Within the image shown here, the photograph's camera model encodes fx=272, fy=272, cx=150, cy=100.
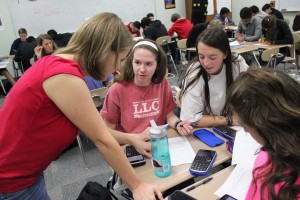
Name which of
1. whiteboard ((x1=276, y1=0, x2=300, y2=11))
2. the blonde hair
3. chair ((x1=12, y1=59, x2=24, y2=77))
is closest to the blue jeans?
the blonde hair

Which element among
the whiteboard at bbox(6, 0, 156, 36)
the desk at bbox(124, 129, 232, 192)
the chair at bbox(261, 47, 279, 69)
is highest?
the whiteboard at bbox(6, 0, 156, 36)

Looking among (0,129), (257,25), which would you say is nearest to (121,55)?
(0,129)

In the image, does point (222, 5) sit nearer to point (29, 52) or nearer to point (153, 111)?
point (29, 52)

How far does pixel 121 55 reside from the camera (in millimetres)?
1056

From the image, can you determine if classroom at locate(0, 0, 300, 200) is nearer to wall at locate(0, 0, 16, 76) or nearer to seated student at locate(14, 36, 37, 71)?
seated student at locate(14, 36, 37, 71)

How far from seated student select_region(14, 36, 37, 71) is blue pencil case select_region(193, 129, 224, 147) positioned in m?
5.12

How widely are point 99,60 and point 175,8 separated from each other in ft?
25.8

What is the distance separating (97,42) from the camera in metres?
0.99

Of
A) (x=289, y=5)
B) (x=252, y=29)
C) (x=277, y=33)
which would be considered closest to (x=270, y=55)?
(x=277, y=33)

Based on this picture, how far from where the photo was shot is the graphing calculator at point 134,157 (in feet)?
4.28

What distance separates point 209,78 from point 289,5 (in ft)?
22.2

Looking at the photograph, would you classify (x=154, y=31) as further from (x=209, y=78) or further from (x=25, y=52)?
(x=209, y=78)

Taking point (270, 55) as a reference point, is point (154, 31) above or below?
above

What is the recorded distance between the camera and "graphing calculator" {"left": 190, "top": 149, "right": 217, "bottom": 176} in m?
1.20
